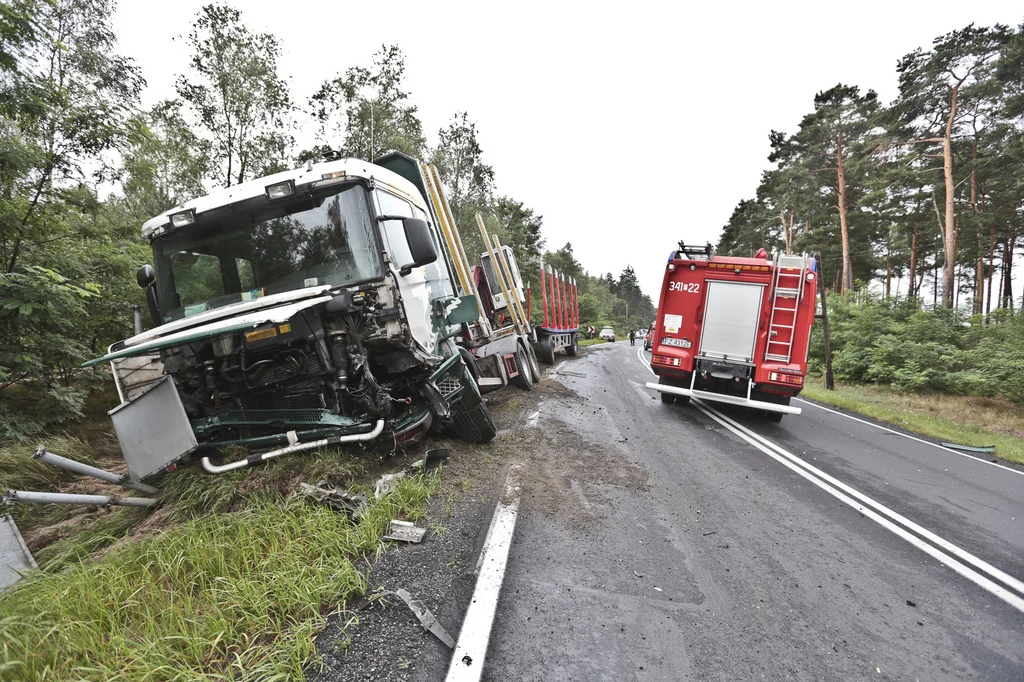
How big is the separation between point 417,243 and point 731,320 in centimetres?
Result: 585

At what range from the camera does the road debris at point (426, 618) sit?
75.1 inches

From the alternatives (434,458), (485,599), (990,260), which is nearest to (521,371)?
(434,458)

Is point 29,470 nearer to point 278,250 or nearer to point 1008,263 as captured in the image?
point 278,250

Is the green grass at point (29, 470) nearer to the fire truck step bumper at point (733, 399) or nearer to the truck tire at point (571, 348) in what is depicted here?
the fire truck step bumper at point (733, 399)

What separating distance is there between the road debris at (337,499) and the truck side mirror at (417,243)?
6.03 feet

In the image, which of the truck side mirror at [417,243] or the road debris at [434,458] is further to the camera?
the road debris at [434,458]

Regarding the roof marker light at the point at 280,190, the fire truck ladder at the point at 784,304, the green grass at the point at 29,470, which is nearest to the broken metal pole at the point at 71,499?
the green grass at the point at 29,470

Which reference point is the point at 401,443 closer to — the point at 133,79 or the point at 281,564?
the point at 281,564

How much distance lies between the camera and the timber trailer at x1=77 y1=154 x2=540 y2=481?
3.15 m

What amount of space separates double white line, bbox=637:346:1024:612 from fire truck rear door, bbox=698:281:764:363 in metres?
2.17

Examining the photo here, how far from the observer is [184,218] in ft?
12.3

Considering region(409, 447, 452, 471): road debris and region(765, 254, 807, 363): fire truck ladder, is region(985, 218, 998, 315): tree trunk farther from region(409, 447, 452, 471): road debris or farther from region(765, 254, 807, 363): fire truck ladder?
region(409, 447, 452, 471): road debris

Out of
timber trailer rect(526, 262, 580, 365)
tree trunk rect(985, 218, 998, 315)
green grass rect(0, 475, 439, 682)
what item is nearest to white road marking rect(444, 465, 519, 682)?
green grass rect(0, 475, 439, 682)

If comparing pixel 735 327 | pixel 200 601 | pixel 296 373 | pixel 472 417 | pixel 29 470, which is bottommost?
pixel 29 470
